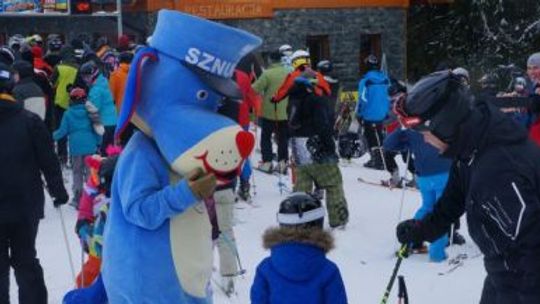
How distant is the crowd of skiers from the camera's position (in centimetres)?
322

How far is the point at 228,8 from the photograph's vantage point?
2002 cm

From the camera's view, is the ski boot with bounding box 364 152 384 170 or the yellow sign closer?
the ski boot with bounding box 364 152 384 170

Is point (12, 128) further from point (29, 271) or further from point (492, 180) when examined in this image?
point (492, 180)

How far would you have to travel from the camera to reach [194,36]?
346 cm

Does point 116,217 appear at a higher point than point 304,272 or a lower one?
higher

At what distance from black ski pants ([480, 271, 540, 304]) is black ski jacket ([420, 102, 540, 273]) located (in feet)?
0.09

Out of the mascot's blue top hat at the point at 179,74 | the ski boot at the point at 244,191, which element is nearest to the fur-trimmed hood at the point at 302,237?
the mascot's blue top hat at the point at 179,74

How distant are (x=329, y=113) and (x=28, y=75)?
350cm

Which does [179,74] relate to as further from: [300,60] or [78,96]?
[300,60]

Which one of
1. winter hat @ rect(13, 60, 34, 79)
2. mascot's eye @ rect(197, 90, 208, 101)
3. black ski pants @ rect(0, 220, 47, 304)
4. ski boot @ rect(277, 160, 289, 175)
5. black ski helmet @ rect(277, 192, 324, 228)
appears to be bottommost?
ski boot @ rect(277, 160, 289, 175)

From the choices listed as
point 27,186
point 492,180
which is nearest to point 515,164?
point 492,180

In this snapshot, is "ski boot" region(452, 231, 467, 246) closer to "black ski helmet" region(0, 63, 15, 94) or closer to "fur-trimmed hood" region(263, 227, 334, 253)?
"fur-trimmed hood" region(263, 227, 334, 253)

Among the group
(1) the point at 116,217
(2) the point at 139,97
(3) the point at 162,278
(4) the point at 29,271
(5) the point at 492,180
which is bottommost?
(4) the point at 29,271

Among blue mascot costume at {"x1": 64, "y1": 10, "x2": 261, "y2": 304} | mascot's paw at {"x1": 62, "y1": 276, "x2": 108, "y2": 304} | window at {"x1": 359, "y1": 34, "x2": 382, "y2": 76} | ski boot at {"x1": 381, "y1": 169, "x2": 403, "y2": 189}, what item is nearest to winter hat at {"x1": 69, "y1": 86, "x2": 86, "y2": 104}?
ski boot at {"x1": 381, "y1": 169, "x2": 403, "y2": 189}
